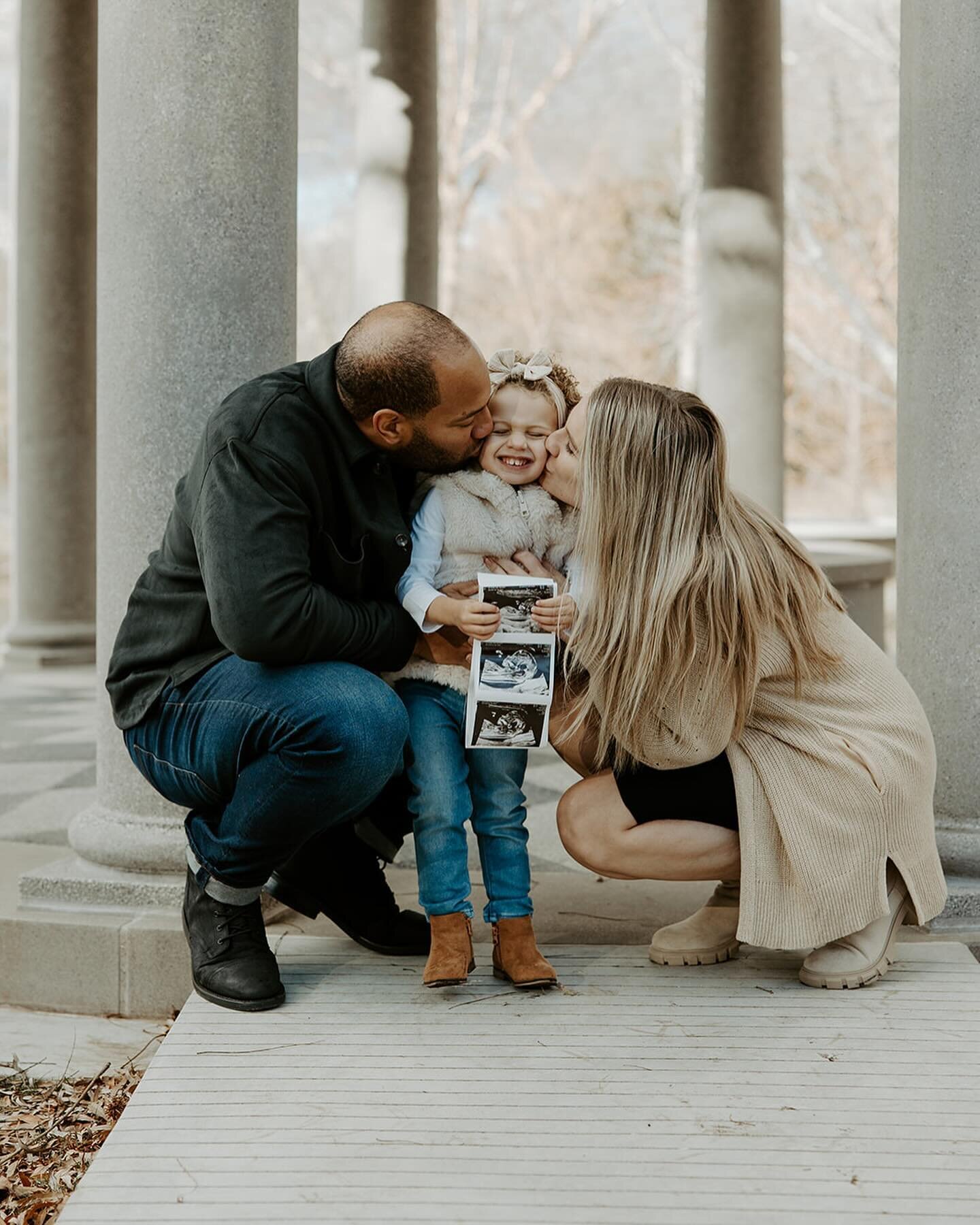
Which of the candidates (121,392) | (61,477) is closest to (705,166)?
(61,477)

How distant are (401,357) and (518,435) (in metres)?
0.42

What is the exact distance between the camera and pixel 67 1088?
3535mm

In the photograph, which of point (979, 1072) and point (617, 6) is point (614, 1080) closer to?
point (979, 1072)

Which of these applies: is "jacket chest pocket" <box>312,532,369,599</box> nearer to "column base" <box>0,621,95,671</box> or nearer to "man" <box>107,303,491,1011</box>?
"man" <box>107,303,491,1011</box>

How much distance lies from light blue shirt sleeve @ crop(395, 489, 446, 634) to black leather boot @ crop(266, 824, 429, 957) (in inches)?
26.3

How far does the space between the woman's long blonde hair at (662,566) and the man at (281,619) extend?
1.26ft

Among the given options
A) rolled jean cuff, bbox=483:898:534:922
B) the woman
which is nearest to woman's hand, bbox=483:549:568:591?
the woman

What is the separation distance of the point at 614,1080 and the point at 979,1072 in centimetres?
80

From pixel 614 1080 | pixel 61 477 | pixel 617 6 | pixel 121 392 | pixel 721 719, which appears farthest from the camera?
pixel 617 6

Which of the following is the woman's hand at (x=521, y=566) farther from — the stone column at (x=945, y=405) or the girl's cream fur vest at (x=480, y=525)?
the stone column at (x=945, y=405)

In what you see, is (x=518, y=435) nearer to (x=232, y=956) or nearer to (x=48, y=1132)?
(x=232, y=956)

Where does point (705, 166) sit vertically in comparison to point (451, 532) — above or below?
above

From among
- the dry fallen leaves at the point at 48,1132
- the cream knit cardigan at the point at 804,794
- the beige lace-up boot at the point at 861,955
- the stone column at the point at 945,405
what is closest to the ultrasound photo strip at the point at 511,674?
A: the cream knit cardigan at the point at 804,794

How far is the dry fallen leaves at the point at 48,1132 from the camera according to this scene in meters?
3.01
